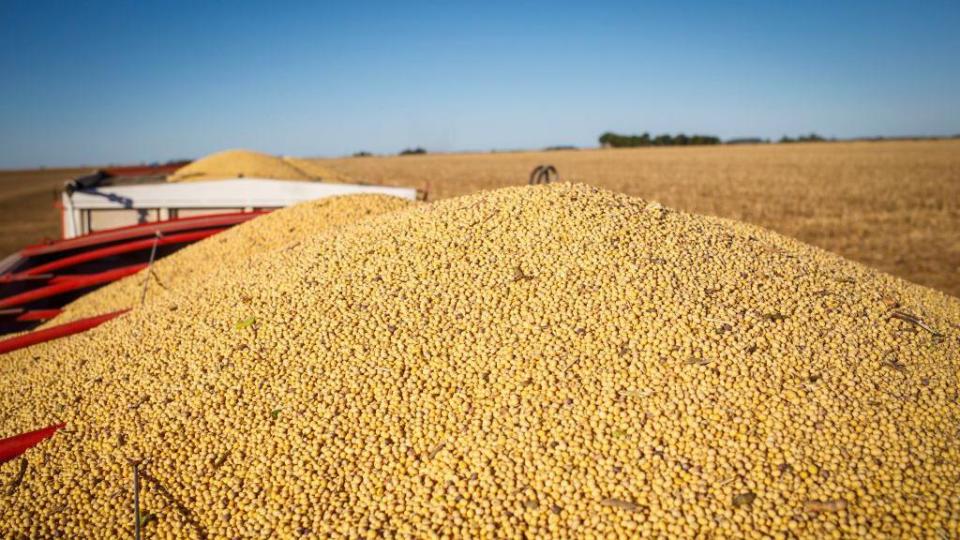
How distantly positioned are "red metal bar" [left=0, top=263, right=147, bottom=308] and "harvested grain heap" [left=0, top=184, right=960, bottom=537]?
1.37 m

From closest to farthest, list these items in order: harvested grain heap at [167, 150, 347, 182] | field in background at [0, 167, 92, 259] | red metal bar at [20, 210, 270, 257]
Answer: red metal bar at [20, 210, 270, 257]
harvested grain heap at [167, 150, 347, 182]
field in background at [0, 167, 92, 259]

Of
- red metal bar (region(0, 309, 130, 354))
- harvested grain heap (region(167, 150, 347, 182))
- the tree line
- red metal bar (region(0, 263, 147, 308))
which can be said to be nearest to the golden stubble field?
harvested grain heap (region(167, 150, 347, 182))

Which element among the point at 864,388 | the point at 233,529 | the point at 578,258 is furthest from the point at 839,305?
the point at 233,529

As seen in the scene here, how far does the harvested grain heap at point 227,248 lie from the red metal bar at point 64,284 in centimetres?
7

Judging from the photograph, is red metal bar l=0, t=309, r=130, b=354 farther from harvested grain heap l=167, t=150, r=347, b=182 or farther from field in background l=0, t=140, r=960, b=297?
harvested grain heap l=167, t=150, r=347, b=182

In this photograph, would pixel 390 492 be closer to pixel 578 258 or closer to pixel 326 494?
pixel 326 494

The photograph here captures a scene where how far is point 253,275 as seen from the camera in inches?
126

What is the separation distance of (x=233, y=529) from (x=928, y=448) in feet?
7.06

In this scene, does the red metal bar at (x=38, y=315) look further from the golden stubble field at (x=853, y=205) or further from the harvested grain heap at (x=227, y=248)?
the golden stubble field at (x=853, y=205)

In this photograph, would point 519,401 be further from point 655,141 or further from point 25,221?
point 655,141

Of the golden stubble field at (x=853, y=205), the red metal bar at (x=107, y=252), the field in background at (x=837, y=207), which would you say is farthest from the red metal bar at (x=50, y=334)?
the field in background at (x=837, y=207)

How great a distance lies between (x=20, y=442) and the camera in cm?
217

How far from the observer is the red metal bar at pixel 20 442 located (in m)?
2.13

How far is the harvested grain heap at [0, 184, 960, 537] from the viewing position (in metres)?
1.72
